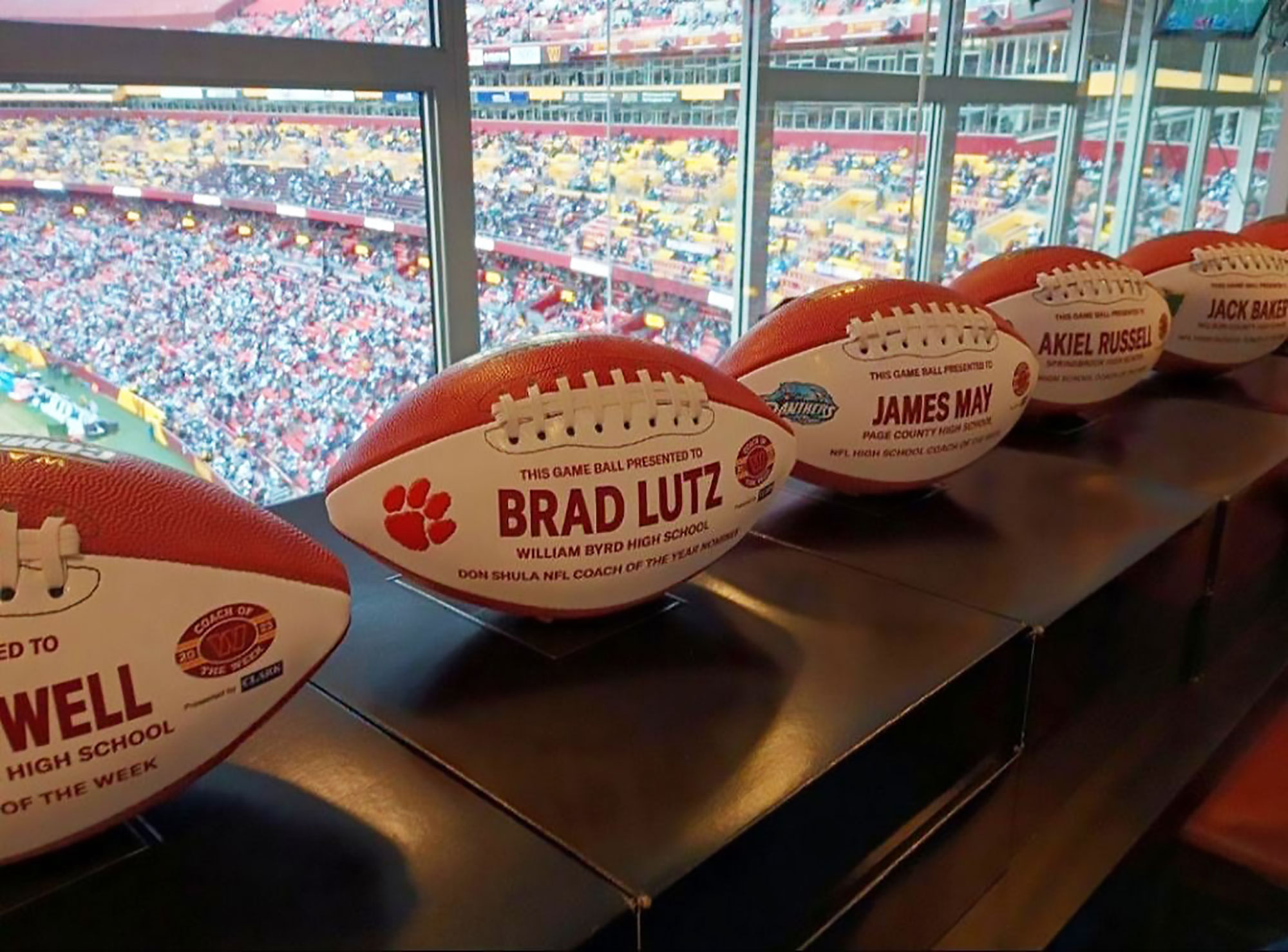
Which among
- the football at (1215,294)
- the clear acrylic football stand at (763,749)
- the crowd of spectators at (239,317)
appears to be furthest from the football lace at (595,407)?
the football at (1215,294)

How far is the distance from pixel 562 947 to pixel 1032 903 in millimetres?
499

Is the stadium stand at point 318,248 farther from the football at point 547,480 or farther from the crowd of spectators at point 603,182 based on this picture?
the football at point 547,480

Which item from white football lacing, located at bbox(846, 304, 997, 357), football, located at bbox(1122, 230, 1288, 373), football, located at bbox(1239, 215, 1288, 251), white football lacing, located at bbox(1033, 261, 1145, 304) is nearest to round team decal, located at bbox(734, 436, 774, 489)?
white football lacing, located at bbox(846, 304, 997, 357)

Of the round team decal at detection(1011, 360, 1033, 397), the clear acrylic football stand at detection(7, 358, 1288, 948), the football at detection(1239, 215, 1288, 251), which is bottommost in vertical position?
the clear acrylic football stand at detection(7, 358, 1288, 948)

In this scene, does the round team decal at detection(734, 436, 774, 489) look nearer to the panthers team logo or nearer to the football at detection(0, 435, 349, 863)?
the panthers team logo

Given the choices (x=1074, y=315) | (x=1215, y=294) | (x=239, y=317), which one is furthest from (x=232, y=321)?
(x=1215, y=294)

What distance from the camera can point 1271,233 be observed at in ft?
7.14

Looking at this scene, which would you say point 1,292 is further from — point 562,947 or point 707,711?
point 562,947

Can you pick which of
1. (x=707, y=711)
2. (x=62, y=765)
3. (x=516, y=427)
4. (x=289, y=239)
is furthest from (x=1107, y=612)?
(x=289, y=239)

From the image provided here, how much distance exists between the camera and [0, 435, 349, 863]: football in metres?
0.61

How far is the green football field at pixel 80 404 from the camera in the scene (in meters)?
1.45

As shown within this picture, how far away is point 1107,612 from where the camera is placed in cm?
107

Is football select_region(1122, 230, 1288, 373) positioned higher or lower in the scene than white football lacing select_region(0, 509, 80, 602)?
lower

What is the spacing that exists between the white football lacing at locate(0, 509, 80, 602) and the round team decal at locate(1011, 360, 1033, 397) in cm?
99
